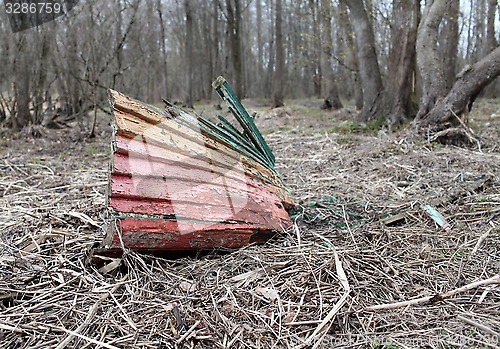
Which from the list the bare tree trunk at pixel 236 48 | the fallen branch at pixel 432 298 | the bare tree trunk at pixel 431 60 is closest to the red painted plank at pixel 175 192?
the fallen branch at pixel 432 298

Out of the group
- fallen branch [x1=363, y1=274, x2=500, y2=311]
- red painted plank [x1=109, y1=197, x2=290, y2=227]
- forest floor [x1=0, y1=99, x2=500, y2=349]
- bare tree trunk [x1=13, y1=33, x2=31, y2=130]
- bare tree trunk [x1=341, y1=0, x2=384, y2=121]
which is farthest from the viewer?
bare tree trunk [x1=341, y1=0, x2=384, y2=121]

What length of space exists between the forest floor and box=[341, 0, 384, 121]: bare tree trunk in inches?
191

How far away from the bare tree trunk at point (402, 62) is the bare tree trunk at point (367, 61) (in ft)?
1.18

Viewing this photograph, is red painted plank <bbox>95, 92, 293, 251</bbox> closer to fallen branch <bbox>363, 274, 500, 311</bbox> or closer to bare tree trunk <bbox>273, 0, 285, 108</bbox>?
fallen branch <bbox>363, 274, 500, 311</bbox>

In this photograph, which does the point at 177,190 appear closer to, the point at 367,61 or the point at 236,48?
the point at 367,61

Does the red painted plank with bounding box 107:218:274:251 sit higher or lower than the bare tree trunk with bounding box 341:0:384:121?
lower

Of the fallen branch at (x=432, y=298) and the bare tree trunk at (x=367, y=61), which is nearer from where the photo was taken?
the fallen branch at (x=432, y=298)

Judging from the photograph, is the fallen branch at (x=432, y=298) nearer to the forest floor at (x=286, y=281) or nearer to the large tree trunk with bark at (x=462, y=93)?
the forest floor at (x=286, y=281)

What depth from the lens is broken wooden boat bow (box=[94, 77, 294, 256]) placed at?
1.94m

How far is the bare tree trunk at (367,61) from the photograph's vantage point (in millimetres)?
8117

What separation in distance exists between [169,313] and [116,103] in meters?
1.18

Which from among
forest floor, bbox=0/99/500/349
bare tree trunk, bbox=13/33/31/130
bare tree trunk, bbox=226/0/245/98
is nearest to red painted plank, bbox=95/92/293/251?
forest floor, bbox=0/99/500/349

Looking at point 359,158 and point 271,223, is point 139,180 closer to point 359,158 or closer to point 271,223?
point 271,223

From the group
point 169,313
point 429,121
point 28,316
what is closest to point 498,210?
point 169,313
